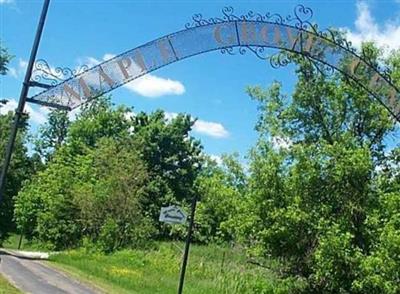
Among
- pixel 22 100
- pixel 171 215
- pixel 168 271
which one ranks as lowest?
pixel 168 271

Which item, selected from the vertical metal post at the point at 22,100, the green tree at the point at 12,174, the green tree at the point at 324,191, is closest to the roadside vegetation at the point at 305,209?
the green tree at the point at 324,191

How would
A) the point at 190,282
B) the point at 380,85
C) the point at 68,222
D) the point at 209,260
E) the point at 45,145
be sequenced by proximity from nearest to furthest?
1. the point at 380,85
2. the point at 190,282
3. the point at 209,260
4. the point at 68,222
5. the point at 45,145

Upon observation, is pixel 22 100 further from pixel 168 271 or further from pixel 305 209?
pixel 168 271

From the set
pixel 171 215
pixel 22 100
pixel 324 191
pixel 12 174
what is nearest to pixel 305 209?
pixel 324 191

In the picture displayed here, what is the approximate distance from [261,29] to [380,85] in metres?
1.91

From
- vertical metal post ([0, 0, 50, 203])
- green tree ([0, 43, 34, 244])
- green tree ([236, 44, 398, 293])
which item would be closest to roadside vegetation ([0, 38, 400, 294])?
green tree ([236, 44, 398, 293])

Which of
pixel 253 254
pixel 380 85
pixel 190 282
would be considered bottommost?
pixel 190 282

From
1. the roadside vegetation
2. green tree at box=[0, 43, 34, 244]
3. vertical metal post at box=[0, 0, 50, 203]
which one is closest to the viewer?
vertical metal post at box=[0, 0, 50, 203]

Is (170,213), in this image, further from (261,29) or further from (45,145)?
(45,145)

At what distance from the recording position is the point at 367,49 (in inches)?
615

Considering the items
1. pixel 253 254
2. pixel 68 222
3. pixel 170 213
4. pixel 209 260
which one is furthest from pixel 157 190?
pixel 170 213

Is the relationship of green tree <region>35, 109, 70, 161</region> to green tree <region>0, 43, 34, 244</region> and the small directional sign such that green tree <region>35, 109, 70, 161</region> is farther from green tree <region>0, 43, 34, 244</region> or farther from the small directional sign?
the small directional sign

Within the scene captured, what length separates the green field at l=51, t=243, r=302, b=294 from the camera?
17750 mm

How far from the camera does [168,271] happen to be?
2323 centimetres
